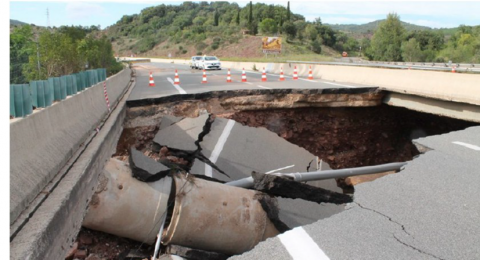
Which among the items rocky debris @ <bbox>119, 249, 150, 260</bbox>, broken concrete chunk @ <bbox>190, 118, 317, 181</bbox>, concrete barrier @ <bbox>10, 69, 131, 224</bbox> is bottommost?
rocky debris @ <bbox>119, 249, 150, 260</bbox>

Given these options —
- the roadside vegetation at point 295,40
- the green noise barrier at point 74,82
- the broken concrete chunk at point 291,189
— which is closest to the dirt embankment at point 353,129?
the green noise barrier at point 74,82

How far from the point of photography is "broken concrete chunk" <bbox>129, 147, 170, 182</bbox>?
18.3ft

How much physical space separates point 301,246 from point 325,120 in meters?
10.8

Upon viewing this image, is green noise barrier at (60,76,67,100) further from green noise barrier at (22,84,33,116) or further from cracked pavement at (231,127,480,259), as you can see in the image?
cracked pavement at (231,127,480,259)

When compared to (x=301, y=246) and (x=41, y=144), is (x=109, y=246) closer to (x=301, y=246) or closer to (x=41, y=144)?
(x=41, y=144)

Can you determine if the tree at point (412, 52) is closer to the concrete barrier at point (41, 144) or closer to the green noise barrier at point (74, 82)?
the green noise barrier at point (74, 82)

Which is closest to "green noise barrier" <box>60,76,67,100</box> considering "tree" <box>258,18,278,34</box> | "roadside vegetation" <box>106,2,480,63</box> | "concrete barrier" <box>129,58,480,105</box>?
"concrete barrier" <box>129,58,480,105</box>

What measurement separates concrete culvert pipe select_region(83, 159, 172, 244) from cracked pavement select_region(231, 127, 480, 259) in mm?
2592

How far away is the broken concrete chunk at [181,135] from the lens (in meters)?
8.69

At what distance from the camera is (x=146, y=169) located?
560 centimetres

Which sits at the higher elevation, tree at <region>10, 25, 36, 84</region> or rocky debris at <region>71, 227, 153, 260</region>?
tree at <region>10, 25, 36, 84</region>

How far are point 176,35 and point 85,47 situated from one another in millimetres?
88954

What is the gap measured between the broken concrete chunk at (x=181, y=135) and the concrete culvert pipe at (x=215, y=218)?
8.76 ft

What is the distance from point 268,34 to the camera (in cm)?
8262
